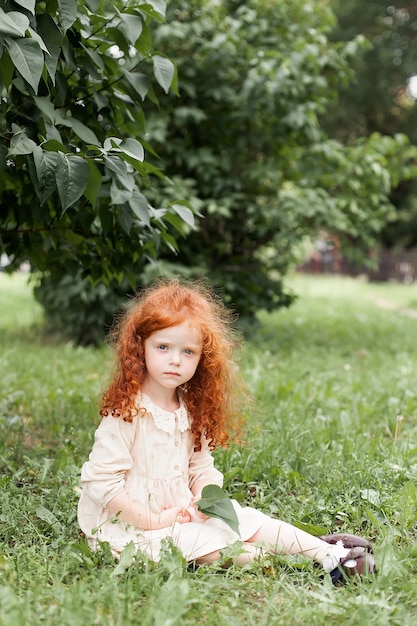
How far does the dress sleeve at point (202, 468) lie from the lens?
258 centimetres

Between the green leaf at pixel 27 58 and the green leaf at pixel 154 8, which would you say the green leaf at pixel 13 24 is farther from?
the green leaf at pixel 154 8

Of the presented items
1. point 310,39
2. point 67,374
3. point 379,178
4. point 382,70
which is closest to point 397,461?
point 67,374

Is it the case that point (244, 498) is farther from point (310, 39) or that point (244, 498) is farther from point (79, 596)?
point (310, 39)

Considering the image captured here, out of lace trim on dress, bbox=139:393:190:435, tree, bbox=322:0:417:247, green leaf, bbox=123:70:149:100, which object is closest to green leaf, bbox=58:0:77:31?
green leaf, bbox=123:70:149:100

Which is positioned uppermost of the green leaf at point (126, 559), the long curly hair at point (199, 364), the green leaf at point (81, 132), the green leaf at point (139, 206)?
the green leaf at point (81, 132)

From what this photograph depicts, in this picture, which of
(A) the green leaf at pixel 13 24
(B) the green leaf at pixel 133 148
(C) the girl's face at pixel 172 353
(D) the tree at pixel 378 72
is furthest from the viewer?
(D) the tree at pixel 378 72

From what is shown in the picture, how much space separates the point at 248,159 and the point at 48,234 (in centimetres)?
423

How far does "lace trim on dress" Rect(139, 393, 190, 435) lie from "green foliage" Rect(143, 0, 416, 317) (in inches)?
150

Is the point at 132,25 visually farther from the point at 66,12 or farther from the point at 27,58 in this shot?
the point at 27,58

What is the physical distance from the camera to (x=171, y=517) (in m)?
2.36

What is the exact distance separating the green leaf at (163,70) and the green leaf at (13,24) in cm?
80

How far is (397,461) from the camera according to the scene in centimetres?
312

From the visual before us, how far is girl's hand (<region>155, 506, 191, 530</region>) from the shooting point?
2.35m

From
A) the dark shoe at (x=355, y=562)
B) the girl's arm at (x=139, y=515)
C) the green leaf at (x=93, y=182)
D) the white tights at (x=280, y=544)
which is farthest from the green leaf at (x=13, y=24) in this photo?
the dark shoe at (x=355, y=562)
